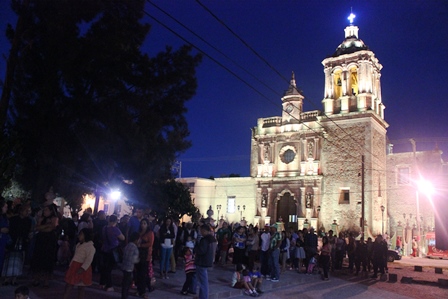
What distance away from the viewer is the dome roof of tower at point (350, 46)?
34.7m

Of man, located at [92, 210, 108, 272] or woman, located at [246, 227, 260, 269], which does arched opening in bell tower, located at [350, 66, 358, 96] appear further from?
man, located at [92, 210, 108, 272]

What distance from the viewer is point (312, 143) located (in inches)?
A: 1328

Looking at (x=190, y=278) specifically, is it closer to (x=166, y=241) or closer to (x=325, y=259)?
(x=166, y=241)

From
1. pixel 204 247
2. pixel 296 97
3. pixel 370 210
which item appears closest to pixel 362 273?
pixel 204 247

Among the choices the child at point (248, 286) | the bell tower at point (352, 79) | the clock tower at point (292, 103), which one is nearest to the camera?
the child at point (248, 286)

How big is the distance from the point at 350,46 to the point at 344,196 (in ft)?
43.1

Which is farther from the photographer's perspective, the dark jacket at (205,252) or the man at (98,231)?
the man at (98,231)

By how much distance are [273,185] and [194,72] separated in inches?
Result: 826

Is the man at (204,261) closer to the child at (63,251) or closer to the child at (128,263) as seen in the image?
the child at (128,263)

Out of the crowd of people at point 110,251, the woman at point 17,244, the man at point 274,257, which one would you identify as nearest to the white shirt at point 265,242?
the crowd of people at point 110,251

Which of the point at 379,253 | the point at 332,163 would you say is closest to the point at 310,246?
the point at 379,253

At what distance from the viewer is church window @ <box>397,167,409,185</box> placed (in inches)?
1437

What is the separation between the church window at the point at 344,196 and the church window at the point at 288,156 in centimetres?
515

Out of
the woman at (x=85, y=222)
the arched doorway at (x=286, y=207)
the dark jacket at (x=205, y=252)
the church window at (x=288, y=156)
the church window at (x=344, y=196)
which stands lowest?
the dark jacket at (x=205, y=252)
